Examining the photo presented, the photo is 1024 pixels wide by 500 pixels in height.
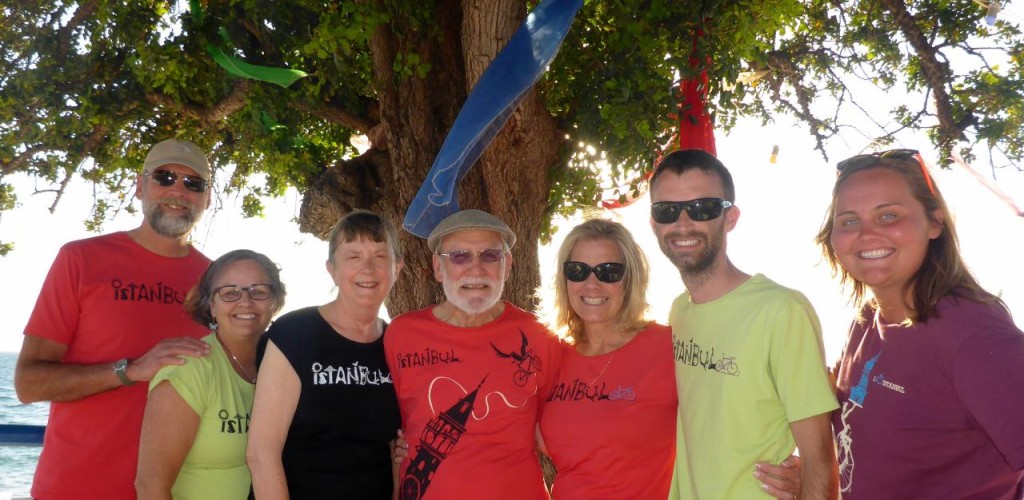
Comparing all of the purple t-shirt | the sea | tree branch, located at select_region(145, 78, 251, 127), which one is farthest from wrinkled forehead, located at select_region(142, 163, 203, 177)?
the sea

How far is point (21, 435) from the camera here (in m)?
4.19

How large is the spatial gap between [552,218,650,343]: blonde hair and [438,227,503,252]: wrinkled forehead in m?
0.30

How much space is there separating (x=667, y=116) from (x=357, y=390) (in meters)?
2.68

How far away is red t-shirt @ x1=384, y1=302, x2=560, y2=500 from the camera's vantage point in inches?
112

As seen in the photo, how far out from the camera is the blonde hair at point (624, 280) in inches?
123

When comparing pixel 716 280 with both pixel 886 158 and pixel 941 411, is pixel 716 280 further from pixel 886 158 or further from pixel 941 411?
pixel 941 411

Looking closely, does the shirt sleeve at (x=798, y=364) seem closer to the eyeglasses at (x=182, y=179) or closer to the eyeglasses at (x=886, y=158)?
the eyeglasses at (x=886, y=158)

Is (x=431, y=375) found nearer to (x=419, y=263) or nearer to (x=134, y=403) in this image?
(x=134, y=403)

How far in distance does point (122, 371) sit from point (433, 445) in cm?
136

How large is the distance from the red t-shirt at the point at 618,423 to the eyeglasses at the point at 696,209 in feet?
1.71

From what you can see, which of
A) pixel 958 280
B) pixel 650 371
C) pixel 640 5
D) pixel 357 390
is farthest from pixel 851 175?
pixel 640 5

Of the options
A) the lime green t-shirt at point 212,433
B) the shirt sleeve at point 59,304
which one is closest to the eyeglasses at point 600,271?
the lime green t-shirt at point 212,433

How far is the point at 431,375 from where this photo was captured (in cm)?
298

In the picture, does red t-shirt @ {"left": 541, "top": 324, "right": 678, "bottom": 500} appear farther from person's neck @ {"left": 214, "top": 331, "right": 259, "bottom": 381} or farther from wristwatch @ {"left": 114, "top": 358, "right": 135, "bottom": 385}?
wristwatch @ {"left": 114, "top": 358, "right": 135, "bottom": 385}
